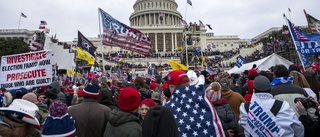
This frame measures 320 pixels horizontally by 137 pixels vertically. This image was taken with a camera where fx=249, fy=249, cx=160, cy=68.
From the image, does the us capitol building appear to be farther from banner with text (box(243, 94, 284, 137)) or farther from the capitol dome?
banner with text (box(243, 94, 284, 137))

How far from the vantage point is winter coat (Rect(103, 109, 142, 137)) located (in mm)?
3014

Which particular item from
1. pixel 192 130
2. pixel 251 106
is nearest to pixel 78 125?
pixel 192 130

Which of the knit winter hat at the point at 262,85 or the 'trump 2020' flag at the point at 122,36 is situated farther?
the 'trump 2020' flag at the point at 122,36

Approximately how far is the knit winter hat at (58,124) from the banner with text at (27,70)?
475 cm

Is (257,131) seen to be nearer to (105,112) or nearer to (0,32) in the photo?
(105,112)

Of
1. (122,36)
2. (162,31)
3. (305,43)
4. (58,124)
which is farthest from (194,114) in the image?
(162,31)

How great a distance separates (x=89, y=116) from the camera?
397 cm

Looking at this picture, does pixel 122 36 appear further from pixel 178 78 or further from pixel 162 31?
pixel 162 31

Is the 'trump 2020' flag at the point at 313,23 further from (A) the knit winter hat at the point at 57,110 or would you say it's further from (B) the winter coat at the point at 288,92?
(A) the knit winter hat at the point at 57,110

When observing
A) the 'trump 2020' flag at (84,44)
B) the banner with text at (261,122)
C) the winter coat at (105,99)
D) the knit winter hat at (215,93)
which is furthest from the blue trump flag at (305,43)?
the 'trump 2020' flag at (84,44)

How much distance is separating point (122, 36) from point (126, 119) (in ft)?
31.1

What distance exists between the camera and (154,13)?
308 feet

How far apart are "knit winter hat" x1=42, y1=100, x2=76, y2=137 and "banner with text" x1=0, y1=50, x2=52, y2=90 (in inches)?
187

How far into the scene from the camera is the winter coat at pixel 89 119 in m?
3.92
